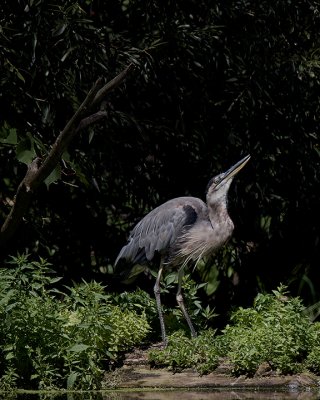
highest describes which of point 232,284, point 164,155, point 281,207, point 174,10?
point 174,10

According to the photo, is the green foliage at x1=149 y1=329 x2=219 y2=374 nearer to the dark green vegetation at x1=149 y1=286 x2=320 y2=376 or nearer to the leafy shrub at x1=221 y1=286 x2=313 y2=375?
the dark green vegetation at x1=149 y1=286 x2=320 y2=376

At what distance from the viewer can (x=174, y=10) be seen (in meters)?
10.3

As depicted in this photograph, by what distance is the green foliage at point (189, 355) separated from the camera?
25.1 feet

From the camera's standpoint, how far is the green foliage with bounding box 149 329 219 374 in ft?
25.1

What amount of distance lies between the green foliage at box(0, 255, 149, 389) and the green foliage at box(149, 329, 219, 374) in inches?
13.4

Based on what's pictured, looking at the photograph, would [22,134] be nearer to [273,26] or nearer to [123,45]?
[123,45]

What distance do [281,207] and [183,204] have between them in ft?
5.60

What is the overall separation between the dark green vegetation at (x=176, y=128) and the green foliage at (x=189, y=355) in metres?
1.31

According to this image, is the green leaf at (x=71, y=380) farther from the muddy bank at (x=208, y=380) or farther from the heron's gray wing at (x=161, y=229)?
the heron's gray wing at (x=161, y=229)

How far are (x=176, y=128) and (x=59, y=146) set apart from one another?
3728 millimetres

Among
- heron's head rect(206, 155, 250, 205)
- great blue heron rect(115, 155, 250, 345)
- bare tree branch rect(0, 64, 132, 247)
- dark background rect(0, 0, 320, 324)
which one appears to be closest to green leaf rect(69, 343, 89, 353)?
bare tree branch rect(0, 64, 132, 247)

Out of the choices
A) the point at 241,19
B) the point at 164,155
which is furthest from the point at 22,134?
the point at 241,19

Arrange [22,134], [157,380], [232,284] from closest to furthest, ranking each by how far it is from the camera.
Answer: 1. [157,380]
2. [22,134]
3. [232,284]

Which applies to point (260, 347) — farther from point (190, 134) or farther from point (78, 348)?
point (190, 134)
